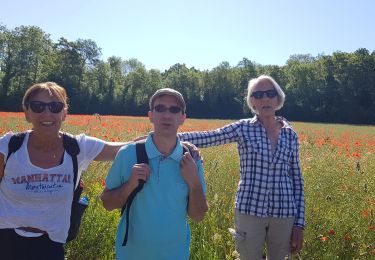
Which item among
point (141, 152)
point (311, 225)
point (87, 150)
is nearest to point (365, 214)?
point (311, 225)

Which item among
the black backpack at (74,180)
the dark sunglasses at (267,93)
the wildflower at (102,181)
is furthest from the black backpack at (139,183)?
the wildflower at (102,181)

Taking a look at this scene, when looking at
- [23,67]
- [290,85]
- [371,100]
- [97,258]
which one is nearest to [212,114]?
[290,85]

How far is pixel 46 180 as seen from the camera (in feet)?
8.24

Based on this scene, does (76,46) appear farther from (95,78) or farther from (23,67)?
(23,67)

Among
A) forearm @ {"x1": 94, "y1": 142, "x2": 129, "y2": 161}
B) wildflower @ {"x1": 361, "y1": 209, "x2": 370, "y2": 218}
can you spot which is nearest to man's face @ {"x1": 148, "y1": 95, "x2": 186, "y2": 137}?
forearm @ {"x1": 94, "y1": 142, "x2": 129, "y2": 161}

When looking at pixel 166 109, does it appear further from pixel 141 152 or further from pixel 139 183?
pixel 139 183

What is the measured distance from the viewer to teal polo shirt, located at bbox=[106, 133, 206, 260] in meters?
2.42

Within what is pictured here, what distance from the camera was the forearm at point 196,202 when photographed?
2.43 meters

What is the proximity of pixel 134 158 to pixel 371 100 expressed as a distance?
2873 inches

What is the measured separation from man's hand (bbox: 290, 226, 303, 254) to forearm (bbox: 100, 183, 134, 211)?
5.43 ft

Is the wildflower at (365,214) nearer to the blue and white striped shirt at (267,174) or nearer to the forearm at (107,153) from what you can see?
the blue and white striped shirt at (267,174)

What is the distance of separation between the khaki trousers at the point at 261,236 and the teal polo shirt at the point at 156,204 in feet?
3.26

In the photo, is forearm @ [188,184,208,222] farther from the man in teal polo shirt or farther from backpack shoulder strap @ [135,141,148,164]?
backpack shoulder strap @ [135,141,148,164]

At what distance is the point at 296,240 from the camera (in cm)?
332
